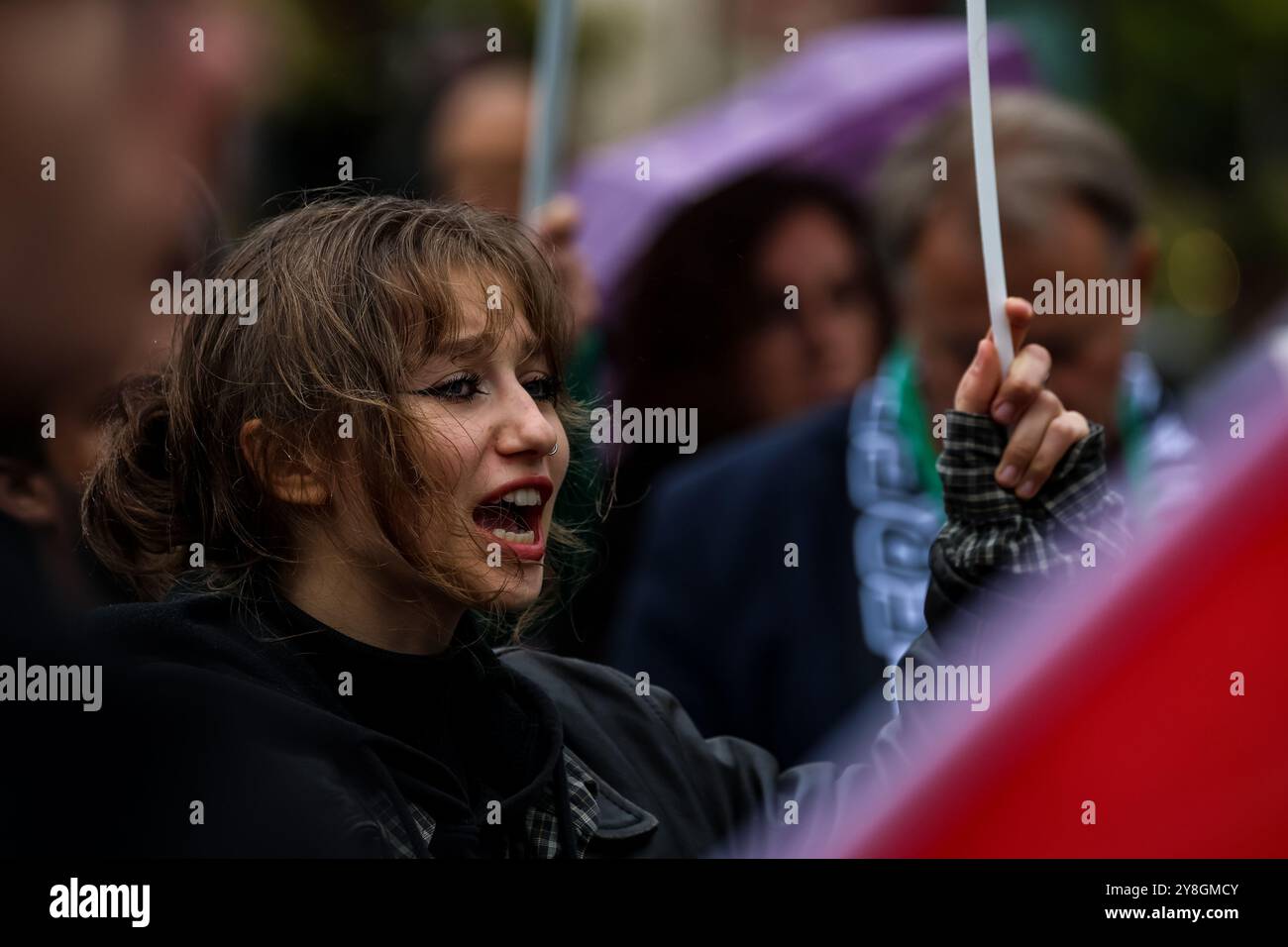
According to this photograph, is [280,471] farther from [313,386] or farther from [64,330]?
[64,330]

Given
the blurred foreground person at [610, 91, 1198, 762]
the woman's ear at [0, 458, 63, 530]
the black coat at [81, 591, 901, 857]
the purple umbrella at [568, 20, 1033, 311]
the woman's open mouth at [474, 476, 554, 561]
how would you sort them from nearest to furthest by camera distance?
the black coat at [81, 591, 901, 857] < the woman's open mouth at [474, 476, 554, 561] < the woman's ear at [0, 458, 63, 530] < the blurred foreground person at [610, 91, 1198, 762] < the purple umbrella at [568, 20, 1033, 311]

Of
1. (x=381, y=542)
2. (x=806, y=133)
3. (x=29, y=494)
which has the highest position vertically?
(x=806, y=133)

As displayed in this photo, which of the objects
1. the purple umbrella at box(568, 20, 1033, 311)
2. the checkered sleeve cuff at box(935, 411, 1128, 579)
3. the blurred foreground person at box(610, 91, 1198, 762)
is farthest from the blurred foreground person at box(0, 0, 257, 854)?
the purple umbrella at box(568, 20, 1033, 311)

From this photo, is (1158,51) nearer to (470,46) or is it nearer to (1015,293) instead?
(470,46)

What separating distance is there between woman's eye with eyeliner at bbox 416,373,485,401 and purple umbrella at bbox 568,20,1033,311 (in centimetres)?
204

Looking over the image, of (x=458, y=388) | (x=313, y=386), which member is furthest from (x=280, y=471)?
(x=458, y=388)

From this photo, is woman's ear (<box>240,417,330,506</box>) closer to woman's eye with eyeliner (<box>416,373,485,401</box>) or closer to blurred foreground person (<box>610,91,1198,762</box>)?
woman's eye with eyeliner (<box>416,373,485,401</box>)

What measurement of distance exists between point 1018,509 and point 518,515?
51 cm

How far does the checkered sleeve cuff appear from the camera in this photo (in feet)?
6.11

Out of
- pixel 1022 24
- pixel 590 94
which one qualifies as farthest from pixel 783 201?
pixel 590 94

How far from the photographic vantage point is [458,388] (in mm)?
1817

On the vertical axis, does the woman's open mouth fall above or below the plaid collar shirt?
above

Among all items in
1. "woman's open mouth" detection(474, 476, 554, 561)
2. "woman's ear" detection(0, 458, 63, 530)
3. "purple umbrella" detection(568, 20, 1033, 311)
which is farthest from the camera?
"purple umbrella" detection(568, 20, 1033, 311)

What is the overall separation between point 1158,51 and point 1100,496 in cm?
786
